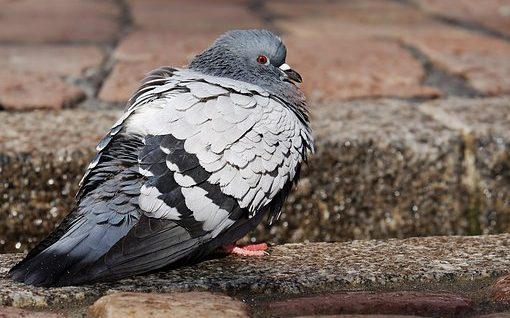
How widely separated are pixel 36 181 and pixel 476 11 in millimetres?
4288

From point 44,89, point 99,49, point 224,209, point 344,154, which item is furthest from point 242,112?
point 99,49

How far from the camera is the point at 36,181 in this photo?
343 centimetres

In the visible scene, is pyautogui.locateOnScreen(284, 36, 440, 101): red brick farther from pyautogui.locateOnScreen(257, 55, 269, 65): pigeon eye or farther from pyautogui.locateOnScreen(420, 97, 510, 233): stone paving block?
pyautogui.locateOnScreen(257, 55, 269, 65): pigeon eye

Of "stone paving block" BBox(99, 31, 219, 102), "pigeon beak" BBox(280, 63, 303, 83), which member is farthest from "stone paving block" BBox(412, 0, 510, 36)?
"pigeon beak" BBox(280, 63, 303, 83)

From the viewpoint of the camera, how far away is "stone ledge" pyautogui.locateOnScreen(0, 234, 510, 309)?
248 centimetres

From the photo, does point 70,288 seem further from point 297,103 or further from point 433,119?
point 433,119

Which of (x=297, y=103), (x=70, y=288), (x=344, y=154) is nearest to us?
(x=70, y=288)

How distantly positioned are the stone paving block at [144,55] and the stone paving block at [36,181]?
0.69 metres

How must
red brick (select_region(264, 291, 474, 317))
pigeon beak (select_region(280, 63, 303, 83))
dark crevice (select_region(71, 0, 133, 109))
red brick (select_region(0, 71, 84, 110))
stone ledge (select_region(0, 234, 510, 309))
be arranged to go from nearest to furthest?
red brick (select_region(264, 291, 474, 317)) → stone ledge (select_region(0, 234, 510, 309)) → pigeon beak (select_region(280, 63, 303, 83)) → red brick (select_region(0, 71, 84, 110)) → dark crevice (select_region(71, 0, 133, 109))

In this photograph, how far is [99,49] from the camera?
5.36 metres

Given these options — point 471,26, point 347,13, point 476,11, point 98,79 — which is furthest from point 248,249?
point 476,11

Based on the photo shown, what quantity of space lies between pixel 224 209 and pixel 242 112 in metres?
0.32

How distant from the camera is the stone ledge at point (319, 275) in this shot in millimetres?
2477

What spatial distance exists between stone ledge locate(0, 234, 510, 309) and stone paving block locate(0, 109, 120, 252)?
620 millimetres
